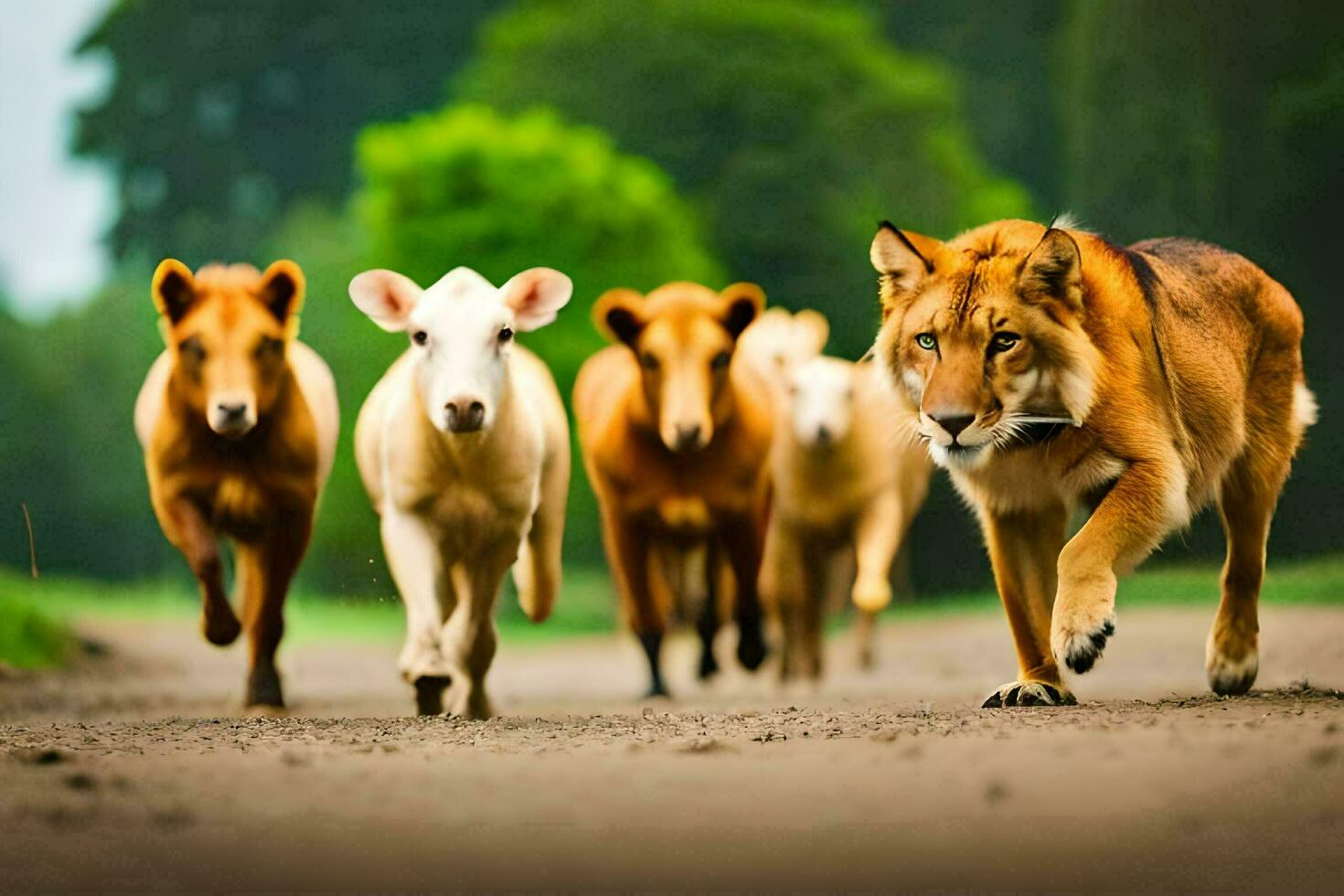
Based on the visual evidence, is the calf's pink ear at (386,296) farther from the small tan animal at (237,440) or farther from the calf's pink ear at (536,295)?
the small tan animal at (237,440)

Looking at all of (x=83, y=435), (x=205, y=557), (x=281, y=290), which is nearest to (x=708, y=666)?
(x=205, y=557)

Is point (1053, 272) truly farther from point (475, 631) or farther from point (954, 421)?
point (475, 631)

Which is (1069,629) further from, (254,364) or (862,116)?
(862,116)

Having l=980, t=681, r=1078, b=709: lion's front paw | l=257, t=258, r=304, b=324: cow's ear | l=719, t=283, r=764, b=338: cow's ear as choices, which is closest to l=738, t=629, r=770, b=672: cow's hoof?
l=719, t=283, r=764, b=338: cow's ear

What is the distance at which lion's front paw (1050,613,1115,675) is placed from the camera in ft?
18.2

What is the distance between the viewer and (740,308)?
378 inches

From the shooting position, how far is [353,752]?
5.19 meters

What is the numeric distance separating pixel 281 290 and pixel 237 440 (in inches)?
28.7

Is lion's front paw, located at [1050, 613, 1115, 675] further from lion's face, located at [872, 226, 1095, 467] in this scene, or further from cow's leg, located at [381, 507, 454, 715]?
cow's leg, located at [381, 507, 454, 715]

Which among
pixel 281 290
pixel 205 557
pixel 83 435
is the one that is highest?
pixel 83 435

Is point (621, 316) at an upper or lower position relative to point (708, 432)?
upper

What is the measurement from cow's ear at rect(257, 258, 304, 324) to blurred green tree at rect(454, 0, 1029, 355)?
50.4 feet

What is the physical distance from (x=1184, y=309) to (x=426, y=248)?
558 inches

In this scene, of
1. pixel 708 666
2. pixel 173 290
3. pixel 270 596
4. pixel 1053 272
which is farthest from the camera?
pixel 708 666
